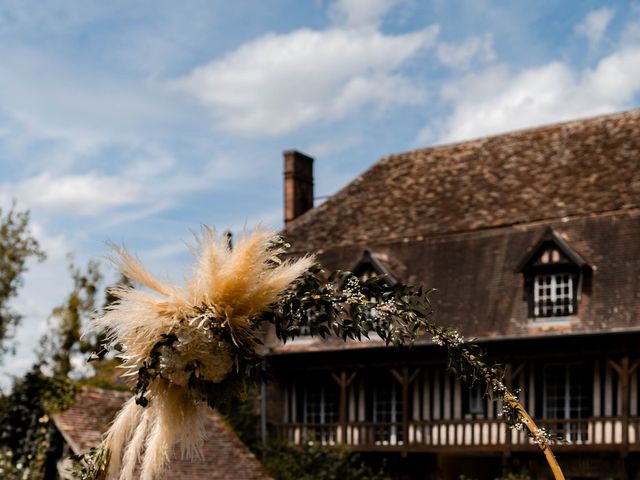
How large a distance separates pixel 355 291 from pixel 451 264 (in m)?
17.8

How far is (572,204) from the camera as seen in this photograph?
23.7m

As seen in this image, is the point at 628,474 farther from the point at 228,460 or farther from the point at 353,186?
the point at 353,186

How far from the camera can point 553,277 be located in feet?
71.8

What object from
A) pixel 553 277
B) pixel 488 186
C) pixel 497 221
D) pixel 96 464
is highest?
pixel 488 186

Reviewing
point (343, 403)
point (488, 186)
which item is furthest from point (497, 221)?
point (343, 403)

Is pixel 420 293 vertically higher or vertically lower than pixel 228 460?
higher

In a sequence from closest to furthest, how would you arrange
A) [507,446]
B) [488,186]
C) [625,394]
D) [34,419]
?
[34,419]
[625,394]
[507,446]
[488,186]

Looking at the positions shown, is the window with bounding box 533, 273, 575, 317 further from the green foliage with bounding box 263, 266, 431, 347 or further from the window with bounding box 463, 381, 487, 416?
the green foliage with bounding box 263, 266, 431, 347

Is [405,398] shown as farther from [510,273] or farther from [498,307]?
[510,273]

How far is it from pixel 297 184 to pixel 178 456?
11598 mm

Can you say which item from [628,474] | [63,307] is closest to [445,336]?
[628,474]

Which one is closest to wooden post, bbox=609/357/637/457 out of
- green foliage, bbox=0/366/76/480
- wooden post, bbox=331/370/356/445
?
wooden post, bbox=331/370/356/445

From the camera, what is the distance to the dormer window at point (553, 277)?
21.6m

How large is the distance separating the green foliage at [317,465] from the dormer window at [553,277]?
4.32 metres
